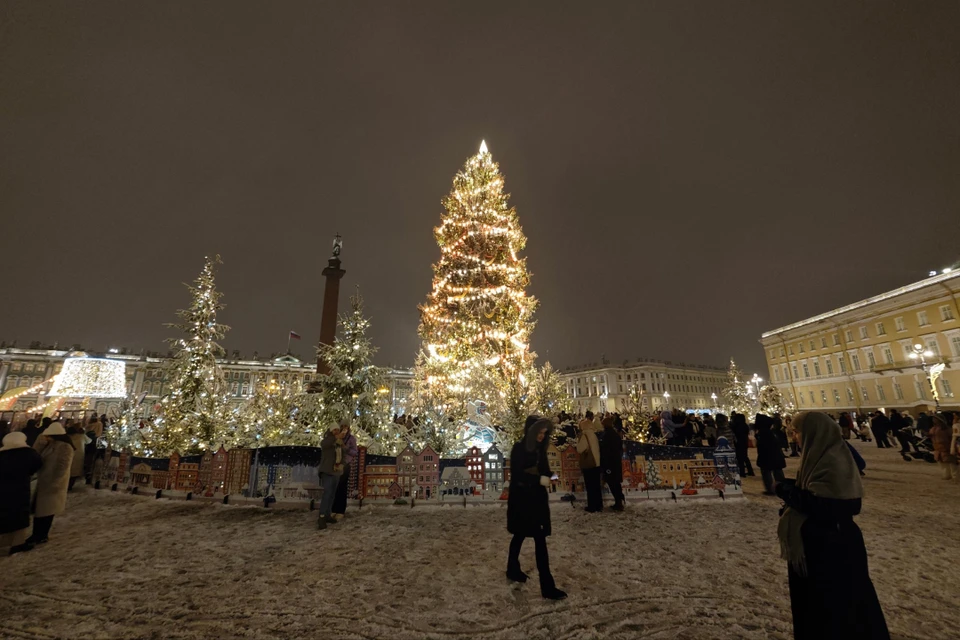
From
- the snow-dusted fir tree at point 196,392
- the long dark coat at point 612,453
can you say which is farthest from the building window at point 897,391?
the snow-dusted fir tree at point 196,392

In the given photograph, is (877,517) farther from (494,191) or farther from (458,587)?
(494,191)

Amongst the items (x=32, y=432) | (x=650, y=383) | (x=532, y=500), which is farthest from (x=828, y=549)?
(x=650, y=383)

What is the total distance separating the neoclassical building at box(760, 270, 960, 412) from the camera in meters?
34.8

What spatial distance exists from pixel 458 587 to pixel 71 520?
28.7 ft

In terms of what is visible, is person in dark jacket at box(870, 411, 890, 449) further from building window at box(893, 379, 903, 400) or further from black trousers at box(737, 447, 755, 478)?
building window at box(893, 379, 903, 400)

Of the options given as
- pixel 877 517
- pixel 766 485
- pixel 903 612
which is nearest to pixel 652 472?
pixel 766 485

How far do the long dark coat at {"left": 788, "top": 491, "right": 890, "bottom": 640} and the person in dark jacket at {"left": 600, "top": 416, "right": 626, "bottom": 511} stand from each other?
5824 mm

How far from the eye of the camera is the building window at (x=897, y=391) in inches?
1542

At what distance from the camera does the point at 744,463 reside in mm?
13859

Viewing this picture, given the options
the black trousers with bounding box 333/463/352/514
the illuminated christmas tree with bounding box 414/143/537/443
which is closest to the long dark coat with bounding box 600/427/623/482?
the black trousers with bounding box 333/463/352/514

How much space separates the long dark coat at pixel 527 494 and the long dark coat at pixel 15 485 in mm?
6965

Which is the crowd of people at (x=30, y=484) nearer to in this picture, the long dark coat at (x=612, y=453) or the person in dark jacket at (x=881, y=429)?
the long dark coat at (x=612, y=453)

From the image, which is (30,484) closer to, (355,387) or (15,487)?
(15,487)

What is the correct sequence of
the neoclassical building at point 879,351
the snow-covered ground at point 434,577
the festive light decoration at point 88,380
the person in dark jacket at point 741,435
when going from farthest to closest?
the neoclassical building at point 879,351
the person in dark jacket at point 741,435
the festive light decoration at point 88,380
the snow-covered ground at point 434,577
